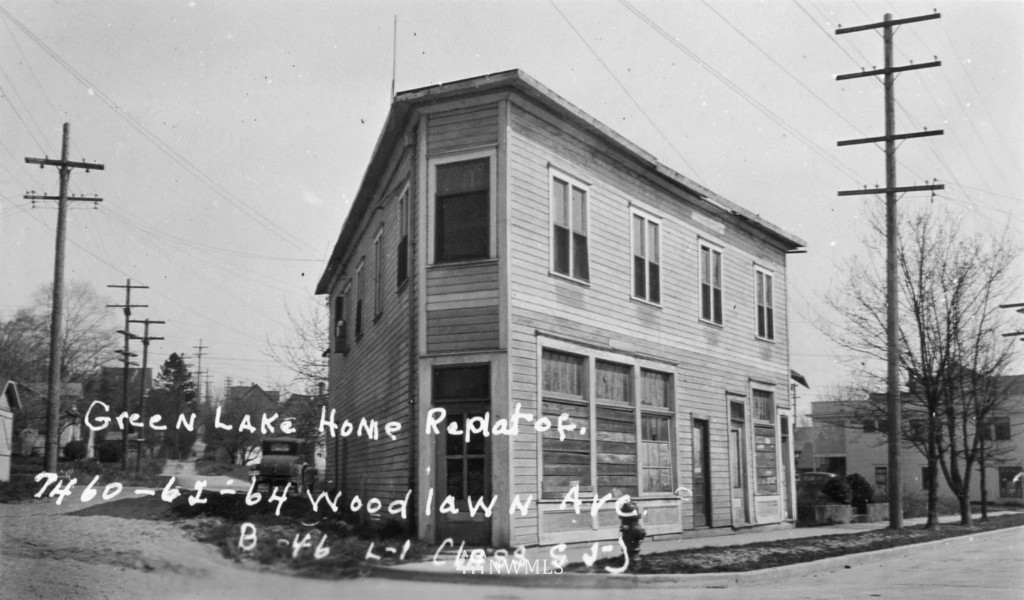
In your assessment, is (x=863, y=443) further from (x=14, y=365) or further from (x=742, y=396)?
(x=14, y=365)

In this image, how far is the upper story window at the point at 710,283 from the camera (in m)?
21.1

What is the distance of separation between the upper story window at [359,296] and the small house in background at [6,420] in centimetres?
2330

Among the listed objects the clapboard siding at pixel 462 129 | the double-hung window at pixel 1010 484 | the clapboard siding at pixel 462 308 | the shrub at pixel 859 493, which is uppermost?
the clapboard siding at pixel 462 129

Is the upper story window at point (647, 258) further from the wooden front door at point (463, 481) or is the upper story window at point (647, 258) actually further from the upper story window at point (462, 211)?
the wooden front door at point (463, 481)

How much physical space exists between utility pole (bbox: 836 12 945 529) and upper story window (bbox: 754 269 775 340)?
110 inches

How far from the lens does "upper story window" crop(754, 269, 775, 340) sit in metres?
24.0

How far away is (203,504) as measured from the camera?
21.3 meters

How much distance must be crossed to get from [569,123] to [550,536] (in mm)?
6763

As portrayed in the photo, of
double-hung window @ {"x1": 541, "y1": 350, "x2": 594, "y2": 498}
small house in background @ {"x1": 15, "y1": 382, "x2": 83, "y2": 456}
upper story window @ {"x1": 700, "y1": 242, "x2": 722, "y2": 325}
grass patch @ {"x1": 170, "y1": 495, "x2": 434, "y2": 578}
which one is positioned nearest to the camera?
grass patch @ {"x1": 170, "y1": 495, "x2": 434, "y2": 578}

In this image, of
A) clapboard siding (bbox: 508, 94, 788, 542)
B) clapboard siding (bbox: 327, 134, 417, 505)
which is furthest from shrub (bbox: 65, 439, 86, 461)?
clapboard siding (bbox: 508, 94, 788, 542)

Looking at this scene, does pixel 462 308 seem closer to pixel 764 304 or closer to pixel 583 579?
pixel 583 579

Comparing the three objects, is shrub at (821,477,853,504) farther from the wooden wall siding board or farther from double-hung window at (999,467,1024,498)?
double-hung window at (999,467,1024,498)

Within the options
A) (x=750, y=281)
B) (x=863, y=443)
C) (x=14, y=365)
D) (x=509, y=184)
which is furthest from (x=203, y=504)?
(x=863, y=443)

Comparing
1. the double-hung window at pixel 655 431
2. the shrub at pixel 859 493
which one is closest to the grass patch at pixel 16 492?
the double-hung window at pixel 655 431
